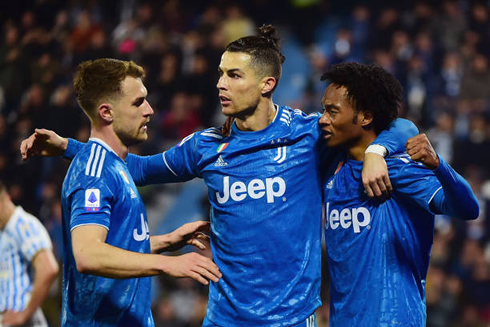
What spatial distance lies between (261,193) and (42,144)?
52.3 inches

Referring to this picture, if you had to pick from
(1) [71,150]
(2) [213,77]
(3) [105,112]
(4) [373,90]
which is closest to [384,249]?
(4) [373,90]

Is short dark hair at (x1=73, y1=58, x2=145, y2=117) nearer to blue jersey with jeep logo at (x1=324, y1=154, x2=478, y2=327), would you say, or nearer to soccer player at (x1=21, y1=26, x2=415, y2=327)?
soccer player at (x1=21, y1=26, x2=415, y2=327)

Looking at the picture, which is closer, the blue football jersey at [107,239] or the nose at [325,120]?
the blue football jersey at [107,239]

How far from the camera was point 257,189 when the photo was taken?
3.61m

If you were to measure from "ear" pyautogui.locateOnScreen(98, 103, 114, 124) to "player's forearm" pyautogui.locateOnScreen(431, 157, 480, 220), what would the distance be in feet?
5.41

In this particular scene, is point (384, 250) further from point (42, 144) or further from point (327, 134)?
point (42, 144)

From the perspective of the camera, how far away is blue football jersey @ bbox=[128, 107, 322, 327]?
3529 millimetres

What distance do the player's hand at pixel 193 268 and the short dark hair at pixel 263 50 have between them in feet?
4.13

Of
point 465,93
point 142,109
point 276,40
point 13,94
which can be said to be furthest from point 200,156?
point 13,94

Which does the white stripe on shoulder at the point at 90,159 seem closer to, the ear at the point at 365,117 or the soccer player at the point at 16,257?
the ear at the point at 365,117

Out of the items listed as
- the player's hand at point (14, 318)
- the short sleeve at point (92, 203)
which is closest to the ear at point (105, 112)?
the short sleeve at point (92, 203)

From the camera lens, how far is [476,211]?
127 inches

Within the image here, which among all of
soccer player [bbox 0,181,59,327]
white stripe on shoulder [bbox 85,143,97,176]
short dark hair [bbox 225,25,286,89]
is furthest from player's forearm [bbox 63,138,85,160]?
soccer player [bbox 0,181,59,327]

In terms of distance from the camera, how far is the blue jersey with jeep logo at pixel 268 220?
11.6ft
